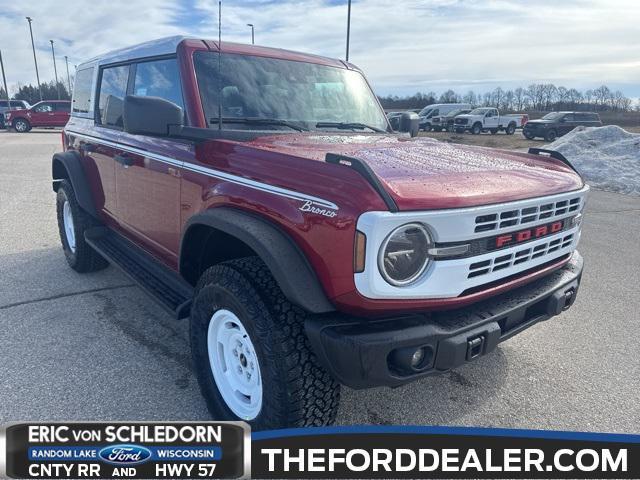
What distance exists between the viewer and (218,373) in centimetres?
263

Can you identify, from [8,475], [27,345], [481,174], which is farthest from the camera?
[27,345]

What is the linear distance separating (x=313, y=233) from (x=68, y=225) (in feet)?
13.1

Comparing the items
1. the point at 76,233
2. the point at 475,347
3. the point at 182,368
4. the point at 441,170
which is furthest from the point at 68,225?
the point at 475,347

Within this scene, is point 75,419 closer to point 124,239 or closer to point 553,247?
point 124,239

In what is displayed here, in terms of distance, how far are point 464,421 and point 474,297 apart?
2.87 feet

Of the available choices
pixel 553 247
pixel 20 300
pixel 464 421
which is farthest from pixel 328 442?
pixel 20 300

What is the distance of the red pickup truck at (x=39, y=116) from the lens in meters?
28.4

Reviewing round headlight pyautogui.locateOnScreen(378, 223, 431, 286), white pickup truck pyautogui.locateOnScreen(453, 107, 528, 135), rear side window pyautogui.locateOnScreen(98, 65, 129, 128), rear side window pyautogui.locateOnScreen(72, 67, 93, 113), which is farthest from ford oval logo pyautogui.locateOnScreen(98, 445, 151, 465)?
white pickup truck pyautogui.locateOnScreen(453, 107, 528, 135)

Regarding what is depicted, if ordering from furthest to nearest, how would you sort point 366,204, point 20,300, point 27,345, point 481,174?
point 20,300 → point 27,345 → point 481,174 → point 366,204

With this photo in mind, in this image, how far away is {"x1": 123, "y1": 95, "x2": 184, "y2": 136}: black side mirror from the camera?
8.73ft

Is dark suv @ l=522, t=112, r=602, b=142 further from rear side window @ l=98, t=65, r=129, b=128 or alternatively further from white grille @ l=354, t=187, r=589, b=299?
white grille @ l=354, t=187, r=589, b=299

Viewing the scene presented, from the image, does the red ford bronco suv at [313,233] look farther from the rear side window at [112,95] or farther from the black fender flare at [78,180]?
the black fender flare at [78,180]

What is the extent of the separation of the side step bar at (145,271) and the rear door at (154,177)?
12cm

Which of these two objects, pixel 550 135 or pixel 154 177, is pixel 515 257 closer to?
pixel 154 177
